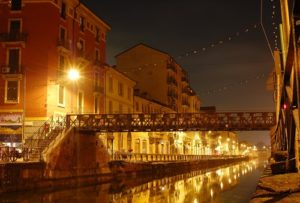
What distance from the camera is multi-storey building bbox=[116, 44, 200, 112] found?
267ft

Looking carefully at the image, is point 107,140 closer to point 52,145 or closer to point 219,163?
point 52,145

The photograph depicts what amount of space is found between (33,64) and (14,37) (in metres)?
3.23

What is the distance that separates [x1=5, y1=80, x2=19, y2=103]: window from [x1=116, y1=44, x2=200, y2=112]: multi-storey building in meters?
38.3

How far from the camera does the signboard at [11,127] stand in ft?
128

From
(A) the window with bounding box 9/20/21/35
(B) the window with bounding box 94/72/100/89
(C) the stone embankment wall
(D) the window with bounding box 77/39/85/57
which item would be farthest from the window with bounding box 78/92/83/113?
(A) the window with bounding box 9/20/21/35

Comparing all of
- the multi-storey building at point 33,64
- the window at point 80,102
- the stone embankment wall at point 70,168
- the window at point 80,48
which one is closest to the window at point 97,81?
the window at point 80,102

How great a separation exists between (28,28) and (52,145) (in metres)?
13.2

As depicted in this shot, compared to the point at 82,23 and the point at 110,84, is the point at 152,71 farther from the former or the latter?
the point at 82,23

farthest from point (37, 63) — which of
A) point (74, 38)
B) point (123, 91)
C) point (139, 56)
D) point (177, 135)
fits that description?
point (177, 135)

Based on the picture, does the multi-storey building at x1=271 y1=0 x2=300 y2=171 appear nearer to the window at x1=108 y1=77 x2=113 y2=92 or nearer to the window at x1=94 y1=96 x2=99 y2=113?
the window at x1=94 y1=96 x2=99 y2=113

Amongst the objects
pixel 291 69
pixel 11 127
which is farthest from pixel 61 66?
pixel 291 69

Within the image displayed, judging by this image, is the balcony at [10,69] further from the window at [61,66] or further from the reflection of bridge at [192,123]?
the reflection of bridge at [192,123]

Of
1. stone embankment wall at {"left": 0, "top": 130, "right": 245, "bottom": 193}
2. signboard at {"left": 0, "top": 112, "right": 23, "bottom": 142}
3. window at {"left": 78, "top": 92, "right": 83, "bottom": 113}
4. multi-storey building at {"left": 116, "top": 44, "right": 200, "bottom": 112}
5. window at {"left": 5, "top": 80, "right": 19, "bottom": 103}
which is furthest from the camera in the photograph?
multi-storey building at {"left": 116, "top": 44, "right": 200, "bottom": 112}

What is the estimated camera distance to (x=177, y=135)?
283 feet
